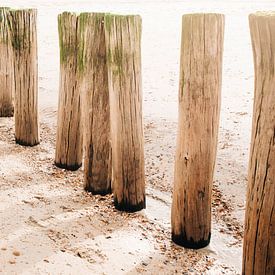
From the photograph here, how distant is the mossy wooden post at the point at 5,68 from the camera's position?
492cm

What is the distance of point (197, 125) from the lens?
9.56 ft

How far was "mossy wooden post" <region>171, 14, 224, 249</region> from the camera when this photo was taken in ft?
9.21

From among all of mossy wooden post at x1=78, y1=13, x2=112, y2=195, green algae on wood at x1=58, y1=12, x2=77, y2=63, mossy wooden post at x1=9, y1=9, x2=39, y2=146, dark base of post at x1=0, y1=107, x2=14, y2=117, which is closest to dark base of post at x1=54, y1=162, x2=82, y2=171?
mossy wooden post at x1=78, y1=13, x2=112, y2=195

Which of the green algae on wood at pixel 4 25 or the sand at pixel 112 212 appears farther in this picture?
the green algae on wood at pixel 4 25

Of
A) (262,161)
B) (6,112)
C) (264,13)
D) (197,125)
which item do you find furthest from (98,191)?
(6,112)

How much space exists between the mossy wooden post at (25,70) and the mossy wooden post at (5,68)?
42cm

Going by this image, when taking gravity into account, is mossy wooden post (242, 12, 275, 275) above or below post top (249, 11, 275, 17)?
below

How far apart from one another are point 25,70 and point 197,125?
207 cm

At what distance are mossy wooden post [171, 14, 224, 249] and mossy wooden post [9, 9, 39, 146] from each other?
6.29ft

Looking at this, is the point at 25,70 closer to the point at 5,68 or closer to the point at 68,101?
the point at 68,101

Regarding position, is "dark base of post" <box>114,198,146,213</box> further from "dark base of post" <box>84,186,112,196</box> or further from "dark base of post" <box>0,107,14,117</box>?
"dark base of post" <box>0,107,14,117</box>

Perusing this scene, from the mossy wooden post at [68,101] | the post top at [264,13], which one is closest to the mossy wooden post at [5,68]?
the mossy wooden post at [68,101]

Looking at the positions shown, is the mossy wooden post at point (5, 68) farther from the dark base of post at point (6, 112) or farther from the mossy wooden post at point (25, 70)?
the mossy wooden post at point (25, 70)

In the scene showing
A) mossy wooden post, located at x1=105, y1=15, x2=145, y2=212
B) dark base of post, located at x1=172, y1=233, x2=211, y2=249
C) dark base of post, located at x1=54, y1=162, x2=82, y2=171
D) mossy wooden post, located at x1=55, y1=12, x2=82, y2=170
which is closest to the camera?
dark base of post, located at x1=172, y1=233, x2=211, y2=249
